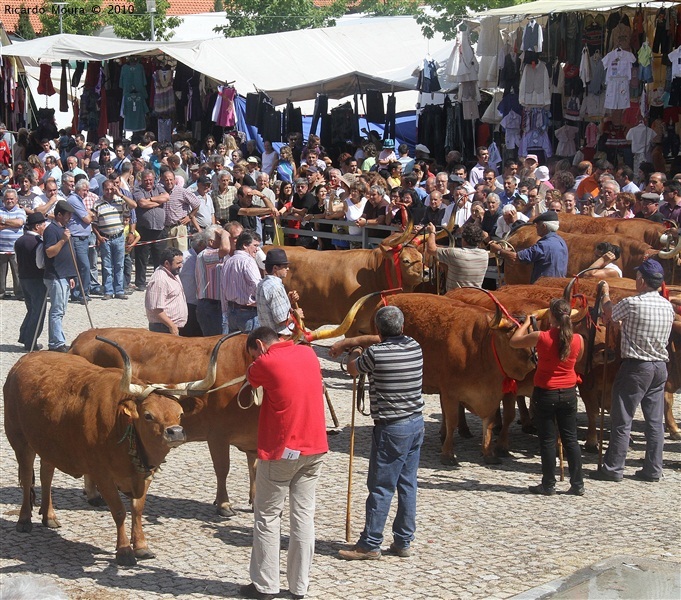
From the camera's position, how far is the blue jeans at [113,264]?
18.4 metres

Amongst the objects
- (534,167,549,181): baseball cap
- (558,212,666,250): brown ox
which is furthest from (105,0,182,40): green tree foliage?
(558,212,666,250): brown ox

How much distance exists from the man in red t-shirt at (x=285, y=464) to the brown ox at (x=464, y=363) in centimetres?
321

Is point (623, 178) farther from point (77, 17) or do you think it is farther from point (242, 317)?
point (77, 17)

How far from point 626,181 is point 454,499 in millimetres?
9561

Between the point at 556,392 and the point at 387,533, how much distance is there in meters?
1.99

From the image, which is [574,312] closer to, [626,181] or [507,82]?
[626,181]

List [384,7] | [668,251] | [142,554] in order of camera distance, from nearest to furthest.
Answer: [142,554], [668,251], [384,7]

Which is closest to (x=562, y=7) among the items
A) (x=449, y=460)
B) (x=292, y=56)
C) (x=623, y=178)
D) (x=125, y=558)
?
(x=623, y=178)

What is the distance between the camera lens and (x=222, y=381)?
911cm

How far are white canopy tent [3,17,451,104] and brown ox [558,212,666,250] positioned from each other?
12.7 m

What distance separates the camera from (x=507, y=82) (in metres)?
21.5

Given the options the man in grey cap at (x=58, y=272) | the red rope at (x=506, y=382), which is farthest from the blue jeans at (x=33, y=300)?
the red rope at (x=506, y=382)

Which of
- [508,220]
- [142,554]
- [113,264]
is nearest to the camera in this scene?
[142,554]

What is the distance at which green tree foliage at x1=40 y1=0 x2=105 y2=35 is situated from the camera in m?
45.7
